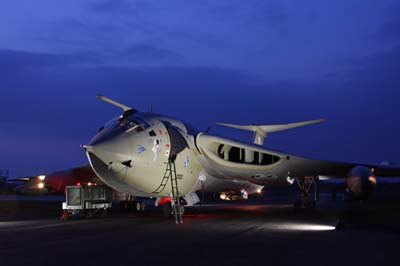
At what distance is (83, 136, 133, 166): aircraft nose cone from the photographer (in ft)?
56.9

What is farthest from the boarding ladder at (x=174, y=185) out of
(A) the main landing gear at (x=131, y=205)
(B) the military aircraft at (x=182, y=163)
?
(A) the main landing gear at (x=131, y=205)

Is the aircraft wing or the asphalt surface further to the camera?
the aircraft wing

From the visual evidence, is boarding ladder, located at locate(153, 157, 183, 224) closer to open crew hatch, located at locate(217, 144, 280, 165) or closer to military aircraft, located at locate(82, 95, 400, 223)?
military aircraft, located at locate(82, 95, 400, 223)

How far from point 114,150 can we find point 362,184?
1032cm

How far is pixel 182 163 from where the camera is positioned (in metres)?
20.8

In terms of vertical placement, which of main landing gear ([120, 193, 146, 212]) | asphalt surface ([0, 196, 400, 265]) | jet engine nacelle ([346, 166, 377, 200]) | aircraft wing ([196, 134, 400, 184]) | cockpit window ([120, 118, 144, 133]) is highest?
cockpit window ([120, 118, 144, 133])

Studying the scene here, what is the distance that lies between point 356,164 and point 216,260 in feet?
51.1

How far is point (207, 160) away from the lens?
22047 millimetres

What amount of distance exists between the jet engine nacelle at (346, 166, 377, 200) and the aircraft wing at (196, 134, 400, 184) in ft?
4.60

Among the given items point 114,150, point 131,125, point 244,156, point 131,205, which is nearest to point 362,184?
point 244,156

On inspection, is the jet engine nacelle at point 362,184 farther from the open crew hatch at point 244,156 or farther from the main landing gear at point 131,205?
the main landing gear at point 131,205

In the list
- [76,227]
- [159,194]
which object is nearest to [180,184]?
[159,194]

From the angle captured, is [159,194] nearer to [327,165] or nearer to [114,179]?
[114,179]

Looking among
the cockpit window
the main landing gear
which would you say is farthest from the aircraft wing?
the main landing gear
